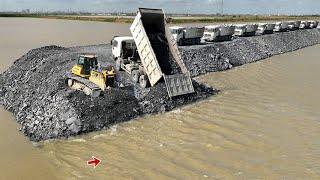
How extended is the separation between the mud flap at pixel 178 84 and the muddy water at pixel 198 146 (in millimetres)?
1007

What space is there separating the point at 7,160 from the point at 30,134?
87.0 inches

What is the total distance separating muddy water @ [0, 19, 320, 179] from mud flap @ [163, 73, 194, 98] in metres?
1.01

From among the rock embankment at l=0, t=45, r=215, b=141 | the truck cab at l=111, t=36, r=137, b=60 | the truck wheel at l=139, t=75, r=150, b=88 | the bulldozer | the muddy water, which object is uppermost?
the truck cab at l=111, t=36, r=137, b=60

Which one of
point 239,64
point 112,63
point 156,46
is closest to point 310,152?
point 156,46

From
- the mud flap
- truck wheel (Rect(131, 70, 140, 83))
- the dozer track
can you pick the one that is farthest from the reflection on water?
truck wheel (Rect(131, 70, 140, 83))

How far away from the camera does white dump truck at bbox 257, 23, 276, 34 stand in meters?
53.0

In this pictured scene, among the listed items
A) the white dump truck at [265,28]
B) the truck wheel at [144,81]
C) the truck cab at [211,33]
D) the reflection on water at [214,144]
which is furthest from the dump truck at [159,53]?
the white dump truck at [265,28]

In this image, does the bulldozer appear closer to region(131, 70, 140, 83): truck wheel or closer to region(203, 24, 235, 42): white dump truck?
region(131, 70, 140, 83): truck wheel

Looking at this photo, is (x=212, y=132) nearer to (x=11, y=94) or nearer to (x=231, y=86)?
(x=231, y=86)

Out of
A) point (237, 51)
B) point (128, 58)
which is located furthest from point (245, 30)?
point (128, 58)

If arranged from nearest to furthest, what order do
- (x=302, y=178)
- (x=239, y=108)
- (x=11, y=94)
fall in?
(x=302, y=178), (x=239, y=108), (x=11, y=94)

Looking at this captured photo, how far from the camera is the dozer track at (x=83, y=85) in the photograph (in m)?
19.3

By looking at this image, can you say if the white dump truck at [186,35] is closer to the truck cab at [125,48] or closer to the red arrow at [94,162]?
the truck cab at [125,48]

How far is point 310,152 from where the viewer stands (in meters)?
15.5
